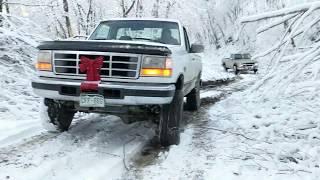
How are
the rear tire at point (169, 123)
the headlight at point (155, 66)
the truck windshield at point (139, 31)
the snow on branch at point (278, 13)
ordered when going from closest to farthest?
the snow on branch at point (278, 13), the headlight at point (155, 66), the rear tire at point (169, 123), the truck windshield at point (139, 31)

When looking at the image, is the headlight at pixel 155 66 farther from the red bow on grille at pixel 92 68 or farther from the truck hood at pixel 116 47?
the red bow on grille at pixel 92 68

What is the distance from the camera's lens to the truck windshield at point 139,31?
710 cm

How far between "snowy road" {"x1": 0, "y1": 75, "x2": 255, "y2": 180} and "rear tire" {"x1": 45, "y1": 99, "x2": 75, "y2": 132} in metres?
0.16

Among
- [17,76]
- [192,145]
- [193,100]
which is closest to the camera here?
[192,145]

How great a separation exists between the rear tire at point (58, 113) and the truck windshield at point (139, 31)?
156 cm

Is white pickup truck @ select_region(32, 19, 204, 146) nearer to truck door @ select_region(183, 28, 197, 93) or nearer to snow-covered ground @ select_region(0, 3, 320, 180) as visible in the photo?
snow-covered ground @ select_region(0, 3, 320, 180)

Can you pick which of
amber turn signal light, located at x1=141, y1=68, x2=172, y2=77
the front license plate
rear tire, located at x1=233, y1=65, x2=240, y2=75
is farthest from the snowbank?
rear tire, located at x1=233, y1=65, x2=240, y2=75

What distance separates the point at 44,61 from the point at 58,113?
3.03ft

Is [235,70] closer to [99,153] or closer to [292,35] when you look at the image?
[99,153]

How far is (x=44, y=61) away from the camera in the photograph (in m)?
5.80

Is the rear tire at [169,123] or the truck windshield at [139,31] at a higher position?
the truck windshield at [139,31]

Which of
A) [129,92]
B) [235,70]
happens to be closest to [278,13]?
[129,92]

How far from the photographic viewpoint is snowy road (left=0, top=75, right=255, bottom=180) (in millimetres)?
4637

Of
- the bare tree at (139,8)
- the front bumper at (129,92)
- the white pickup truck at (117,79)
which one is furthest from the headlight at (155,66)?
the bare tree at (139,8)
